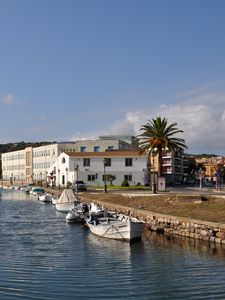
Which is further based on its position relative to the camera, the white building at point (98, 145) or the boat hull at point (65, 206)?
the white building at point (98, 145)

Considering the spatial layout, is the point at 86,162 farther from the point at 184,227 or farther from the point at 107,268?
the point at 107,268

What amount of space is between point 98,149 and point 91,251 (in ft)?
410

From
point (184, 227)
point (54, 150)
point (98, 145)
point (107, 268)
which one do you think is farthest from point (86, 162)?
point (107, 268)

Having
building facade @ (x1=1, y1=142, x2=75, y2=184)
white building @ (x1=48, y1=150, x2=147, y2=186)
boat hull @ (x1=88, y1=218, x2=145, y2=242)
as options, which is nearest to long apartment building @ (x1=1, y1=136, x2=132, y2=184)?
building facade @ (x1=1, y1=142, x2=75, y2=184)

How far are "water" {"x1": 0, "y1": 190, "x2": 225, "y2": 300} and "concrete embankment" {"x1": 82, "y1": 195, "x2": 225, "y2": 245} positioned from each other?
4.04 ft

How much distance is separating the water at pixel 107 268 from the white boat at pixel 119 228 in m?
0.70

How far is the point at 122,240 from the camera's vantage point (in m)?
38.1

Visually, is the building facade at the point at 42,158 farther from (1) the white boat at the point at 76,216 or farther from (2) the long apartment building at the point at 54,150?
(1) the white boat at the point at 76,216

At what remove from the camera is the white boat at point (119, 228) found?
37531 mm

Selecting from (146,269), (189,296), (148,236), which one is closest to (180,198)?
(148,236)

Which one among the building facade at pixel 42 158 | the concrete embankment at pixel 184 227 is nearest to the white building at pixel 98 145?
the building facade at pixel 42 158

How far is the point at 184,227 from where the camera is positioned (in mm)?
39875

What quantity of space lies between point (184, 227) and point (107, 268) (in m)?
13.3

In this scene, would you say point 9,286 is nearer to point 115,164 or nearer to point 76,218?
point 76,218
